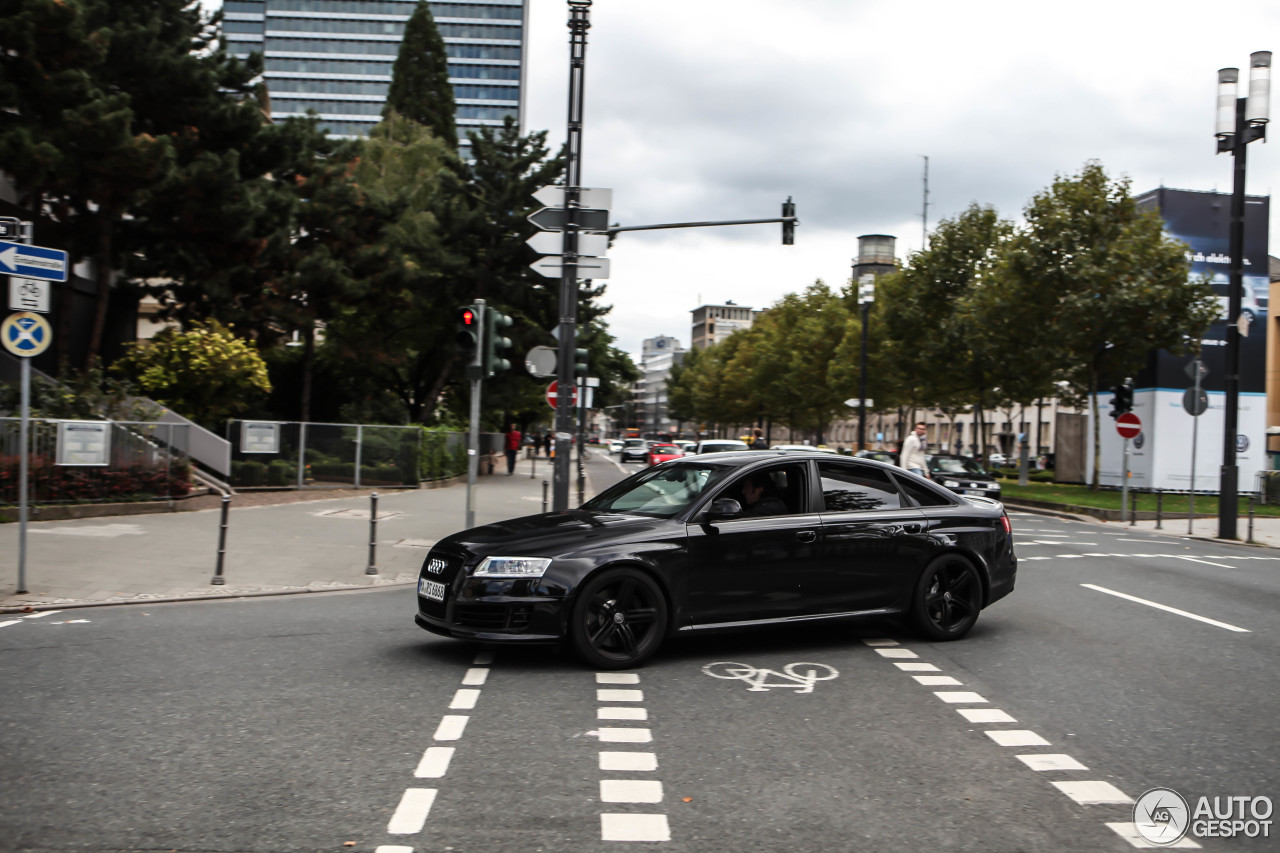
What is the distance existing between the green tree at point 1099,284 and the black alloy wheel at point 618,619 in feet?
104

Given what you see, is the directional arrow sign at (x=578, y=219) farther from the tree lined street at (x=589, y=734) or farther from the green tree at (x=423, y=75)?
the green tree at (x=423, y=75)

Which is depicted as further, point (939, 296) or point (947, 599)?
point (939, 296)

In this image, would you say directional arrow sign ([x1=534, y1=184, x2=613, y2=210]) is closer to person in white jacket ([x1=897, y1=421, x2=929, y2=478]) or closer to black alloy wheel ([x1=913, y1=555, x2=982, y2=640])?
person in white jacket ([x1=897, y1=421, x2=929, y2=478])

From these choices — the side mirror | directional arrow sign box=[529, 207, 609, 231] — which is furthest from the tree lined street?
directional arrow sign box=[529, 207, 609, 231]

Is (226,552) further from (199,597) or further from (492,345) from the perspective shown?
(492,345)

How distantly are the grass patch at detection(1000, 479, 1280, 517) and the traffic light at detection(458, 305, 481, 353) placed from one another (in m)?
20.3

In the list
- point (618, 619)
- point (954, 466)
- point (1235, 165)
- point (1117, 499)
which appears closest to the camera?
point (618, 619)

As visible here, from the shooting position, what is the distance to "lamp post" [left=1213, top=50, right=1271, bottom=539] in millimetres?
20531

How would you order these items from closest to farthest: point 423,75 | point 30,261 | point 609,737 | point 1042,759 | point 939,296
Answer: point 1042,759 < point 609,737 < point 30,261 < point 939,296 < point 423,75

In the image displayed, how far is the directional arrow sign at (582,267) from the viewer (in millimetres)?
15945

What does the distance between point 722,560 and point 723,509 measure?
1.15 feet

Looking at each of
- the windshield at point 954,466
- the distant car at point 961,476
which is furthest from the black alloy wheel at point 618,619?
the windshield at point 954,466

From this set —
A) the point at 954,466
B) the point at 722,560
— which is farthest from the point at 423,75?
the point at 722,560

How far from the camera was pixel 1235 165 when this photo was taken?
21172mm
